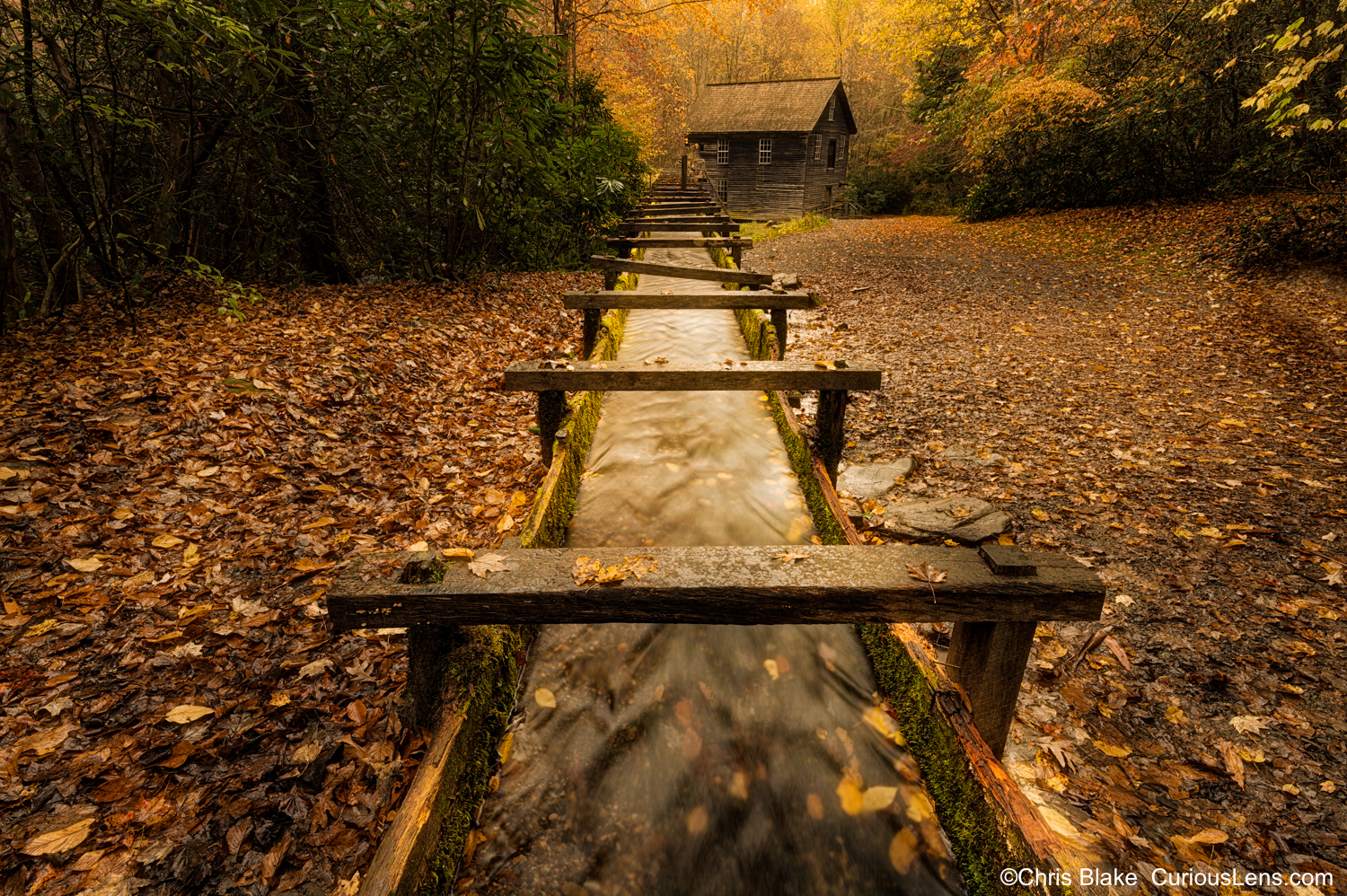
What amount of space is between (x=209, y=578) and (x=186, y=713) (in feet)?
3.39

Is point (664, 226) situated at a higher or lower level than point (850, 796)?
higher

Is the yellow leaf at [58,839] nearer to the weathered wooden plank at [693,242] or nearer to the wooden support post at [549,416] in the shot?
the wooden support post at [549,416]

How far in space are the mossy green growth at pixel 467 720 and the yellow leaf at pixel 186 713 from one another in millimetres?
1450

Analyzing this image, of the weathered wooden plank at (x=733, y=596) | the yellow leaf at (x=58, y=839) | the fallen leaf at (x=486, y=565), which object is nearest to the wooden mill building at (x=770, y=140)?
the weathered wooden plank at (x=733, y=596)

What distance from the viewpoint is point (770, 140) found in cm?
2952

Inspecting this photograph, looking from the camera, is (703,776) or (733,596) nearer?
(733,596)

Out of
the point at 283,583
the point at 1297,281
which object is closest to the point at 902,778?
the point at 283,583

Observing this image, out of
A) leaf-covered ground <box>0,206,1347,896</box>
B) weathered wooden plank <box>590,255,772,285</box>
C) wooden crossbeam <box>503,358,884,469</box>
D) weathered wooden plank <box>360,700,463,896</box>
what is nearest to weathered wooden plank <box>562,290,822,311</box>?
weathered wooden plank <box>590,255,772,285</box>

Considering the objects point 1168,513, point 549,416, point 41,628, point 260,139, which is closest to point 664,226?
point 260,139

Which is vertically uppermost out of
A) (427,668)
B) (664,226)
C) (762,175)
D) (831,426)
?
(762,175)

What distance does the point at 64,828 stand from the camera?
6.89 feet

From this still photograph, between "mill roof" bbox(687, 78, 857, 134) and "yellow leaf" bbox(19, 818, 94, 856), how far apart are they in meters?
32.3

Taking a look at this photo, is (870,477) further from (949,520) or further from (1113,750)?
(1113,750)

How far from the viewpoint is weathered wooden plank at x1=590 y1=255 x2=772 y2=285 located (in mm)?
7262
